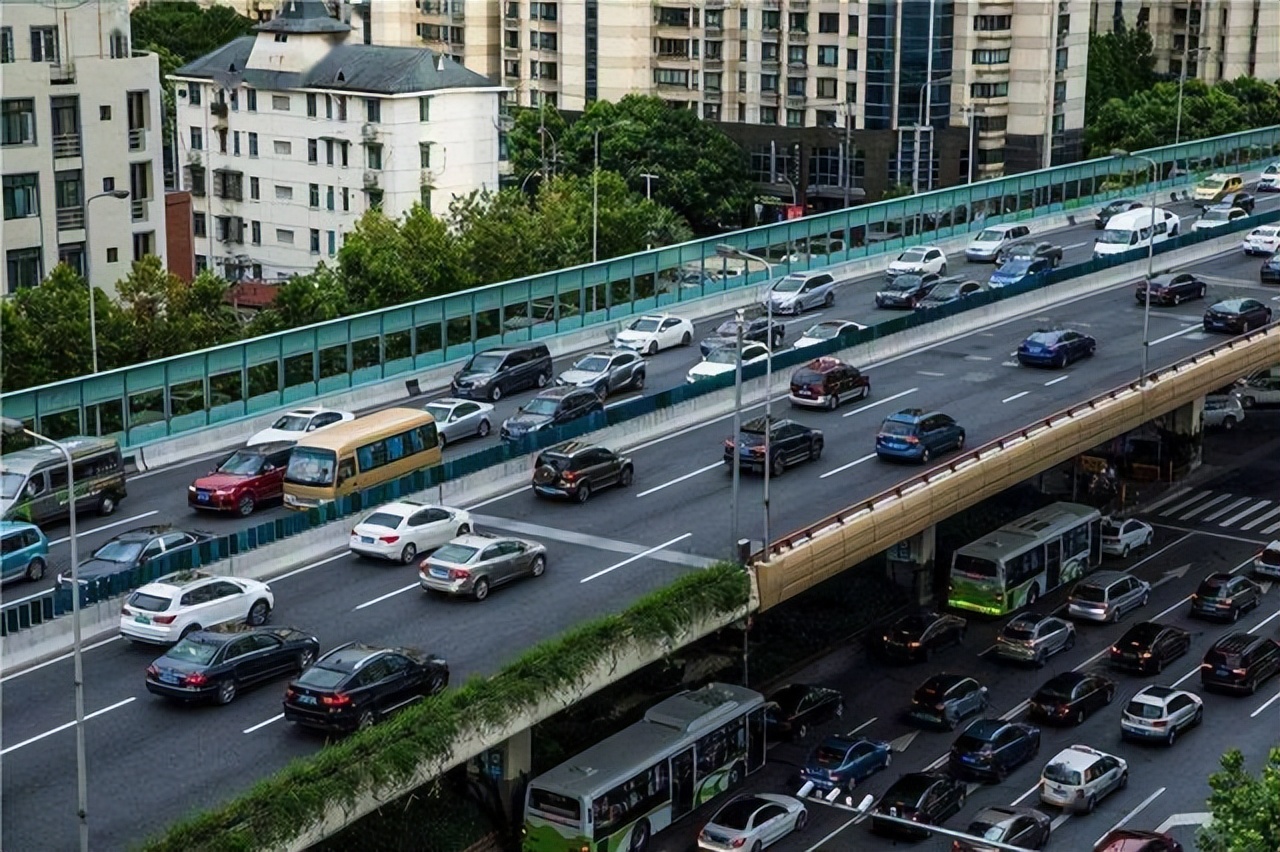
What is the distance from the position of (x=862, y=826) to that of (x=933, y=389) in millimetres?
26033

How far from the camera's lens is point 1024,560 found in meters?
71.1

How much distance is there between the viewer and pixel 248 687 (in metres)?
48.9

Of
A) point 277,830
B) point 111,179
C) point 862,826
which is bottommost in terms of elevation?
point 862,826

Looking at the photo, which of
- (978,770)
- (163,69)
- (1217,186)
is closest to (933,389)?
(978,770)

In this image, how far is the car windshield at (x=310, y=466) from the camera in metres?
61.7

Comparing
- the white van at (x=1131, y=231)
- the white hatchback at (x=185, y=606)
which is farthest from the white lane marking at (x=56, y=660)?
the white van at (x=1131, y=231)

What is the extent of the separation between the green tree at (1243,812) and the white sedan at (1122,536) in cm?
3187

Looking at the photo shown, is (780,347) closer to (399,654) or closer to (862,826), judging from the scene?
(862,826)

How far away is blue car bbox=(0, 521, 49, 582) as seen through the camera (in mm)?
55969

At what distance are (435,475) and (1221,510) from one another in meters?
36.8

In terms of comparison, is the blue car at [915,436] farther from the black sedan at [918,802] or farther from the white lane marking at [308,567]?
the white lane marking at [308,567]

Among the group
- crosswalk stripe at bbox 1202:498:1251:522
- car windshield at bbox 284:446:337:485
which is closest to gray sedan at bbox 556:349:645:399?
car windshield at bbox 284:446:337:485

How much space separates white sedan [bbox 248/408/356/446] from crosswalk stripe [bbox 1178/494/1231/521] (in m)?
33.7

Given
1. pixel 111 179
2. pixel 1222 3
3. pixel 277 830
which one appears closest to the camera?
pixel 277 830
